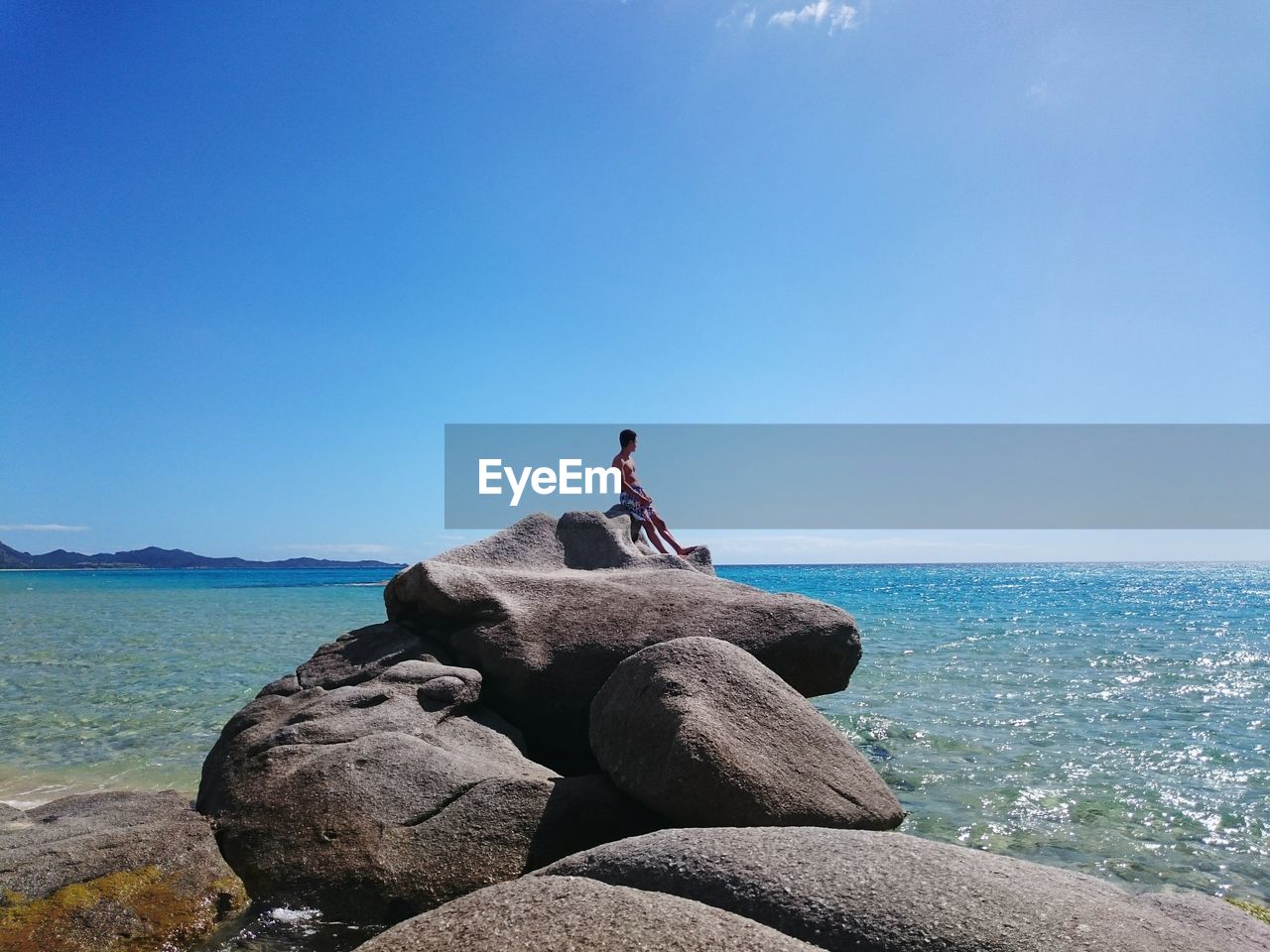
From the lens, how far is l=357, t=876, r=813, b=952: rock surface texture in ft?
8.52

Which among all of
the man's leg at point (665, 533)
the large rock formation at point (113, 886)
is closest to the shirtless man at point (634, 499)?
the man's leg at point (665, 533)

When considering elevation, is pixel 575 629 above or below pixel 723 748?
above

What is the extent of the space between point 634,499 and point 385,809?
5943mm

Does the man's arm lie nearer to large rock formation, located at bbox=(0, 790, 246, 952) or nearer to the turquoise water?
the turquoise water

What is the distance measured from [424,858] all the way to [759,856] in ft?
7.98

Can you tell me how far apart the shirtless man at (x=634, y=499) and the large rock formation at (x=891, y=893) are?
7042mm

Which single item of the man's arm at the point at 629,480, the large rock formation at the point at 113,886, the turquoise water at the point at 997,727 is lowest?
the turquoise water at the point at 997,727

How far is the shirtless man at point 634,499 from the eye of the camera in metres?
10.6

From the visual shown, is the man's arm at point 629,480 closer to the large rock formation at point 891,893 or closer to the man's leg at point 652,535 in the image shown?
the man's leg at point 652,535

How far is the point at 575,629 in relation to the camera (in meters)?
7.60

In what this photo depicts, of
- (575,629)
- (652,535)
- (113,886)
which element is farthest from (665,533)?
(113,886)

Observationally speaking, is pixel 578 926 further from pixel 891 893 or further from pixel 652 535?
pixel 652 535

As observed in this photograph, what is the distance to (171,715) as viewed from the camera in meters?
12.0

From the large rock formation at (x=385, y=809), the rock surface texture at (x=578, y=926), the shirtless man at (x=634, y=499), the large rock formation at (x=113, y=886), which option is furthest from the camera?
the shirtless man at (x=634, y=499)
